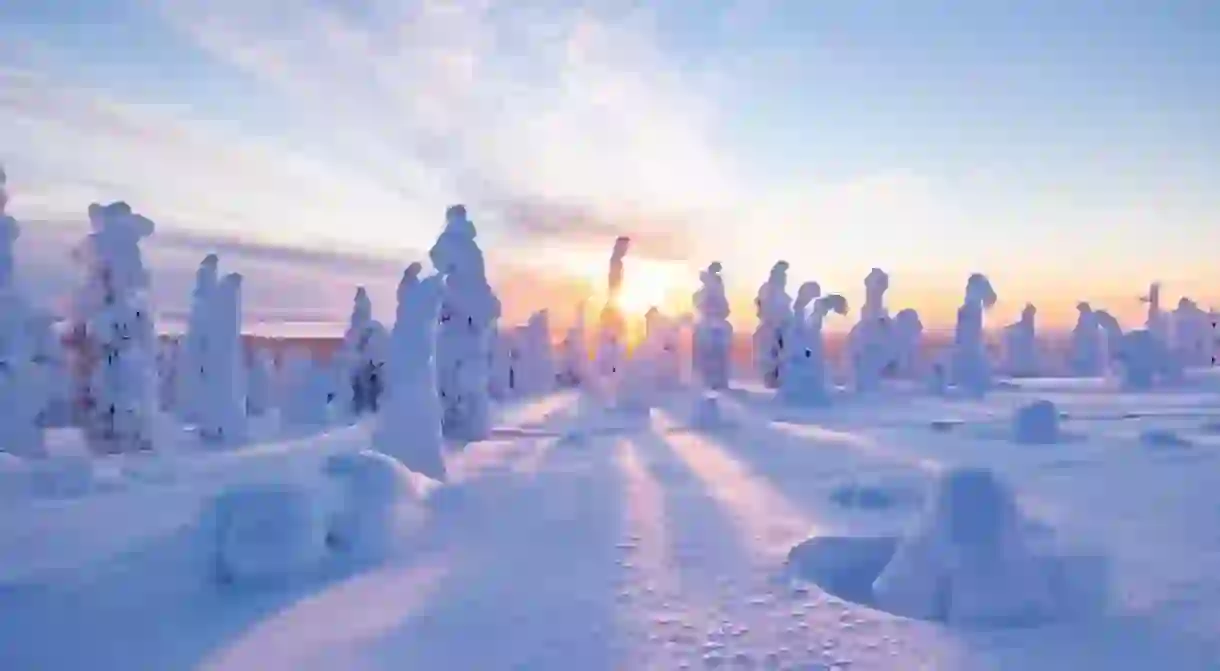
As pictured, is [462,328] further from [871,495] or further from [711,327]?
[711,327]

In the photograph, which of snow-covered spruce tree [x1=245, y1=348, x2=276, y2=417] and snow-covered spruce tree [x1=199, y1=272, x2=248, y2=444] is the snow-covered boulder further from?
→ snow-covered spruce tree [x1=245, y1=348, x2=276, y2=417]

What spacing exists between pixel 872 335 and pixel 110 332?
34211mm

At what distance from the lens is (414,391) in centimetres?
1791

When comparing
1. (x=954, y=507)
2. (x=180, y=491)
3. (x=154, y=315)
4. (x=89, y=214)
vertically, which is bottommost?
(x=180, y=491)

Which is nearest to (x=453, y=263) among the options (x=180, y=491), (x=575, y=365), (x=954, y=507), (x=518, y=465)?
(x=518, y=465)

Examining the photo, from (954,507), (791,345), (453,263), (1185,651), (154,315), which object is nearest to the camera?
(1185,651)

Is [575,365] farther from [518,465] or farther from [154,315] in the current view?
[518,465]

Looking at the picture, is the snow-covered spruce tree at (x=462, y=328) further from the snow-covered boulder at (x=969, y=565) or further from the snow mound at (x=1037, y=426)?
the snow-covered boulder at (x=969, y=565)

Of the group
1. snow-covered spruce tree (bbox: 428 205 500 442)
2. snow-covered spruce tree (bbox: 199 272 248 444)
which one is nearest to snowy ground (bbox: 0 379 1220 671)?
snow-covered spruce tree (bbox: 428 205 500 442)

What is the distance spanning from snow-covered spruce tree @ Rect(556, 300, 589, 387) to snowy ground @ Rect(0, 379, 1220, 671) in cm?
4907

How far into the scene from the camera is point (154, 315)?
28922 mm

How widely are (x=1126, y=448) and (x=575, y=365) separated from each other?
52.9m

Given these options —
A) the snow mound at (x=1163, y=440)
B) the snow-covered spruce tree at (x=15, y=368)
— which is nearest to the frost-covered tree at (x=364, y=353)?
the snow-covered spruce tree at (x=15, y=368)

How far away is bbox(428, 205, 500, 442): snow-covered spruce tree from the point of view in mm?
26516
